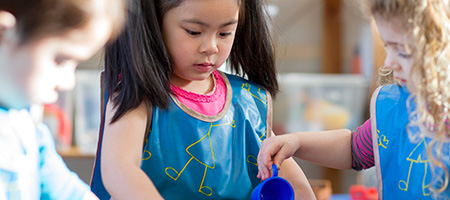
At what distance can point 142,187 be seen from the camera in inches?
27.5

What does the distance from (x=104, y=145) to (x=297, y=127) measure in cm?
149

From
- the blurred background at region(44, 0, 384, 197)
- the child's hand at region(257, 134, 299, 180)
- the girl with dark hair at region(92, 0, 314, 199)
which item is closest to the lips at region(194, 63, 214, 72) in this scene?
the girl with dark hair at region(92, 0, 314, 199)

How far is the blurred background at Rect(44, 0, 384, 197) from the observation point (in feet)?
6.84

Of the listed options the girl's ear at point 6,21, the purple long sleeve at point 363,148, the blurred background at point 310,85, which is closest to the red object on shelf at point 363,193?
the blurred background at point 310,85

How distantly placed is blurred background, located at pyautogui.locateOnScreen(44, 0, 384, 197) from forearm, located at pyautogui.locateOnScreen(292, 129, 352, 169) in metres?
1.08

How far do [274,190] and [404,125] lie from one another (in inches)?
8.4

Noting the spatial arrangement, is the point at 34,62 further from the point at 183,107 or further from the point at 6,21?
the point at 183,107

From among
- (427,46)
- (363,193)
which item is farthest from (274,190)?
(363,193)

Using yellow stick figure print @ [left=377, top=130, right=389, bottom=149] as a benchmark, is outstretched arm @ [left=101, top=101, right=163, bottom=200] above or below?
below

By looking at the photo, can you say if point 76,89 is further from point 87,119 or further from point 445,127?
point 445,127

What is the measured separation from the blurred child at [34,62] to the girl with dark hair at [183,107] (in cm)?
12

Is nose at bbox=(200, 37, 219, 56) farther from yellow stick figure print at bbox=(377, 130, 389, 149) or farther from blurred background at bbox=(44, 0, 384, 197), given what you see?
blurred background at bbox=(44, 0, 384, 197)

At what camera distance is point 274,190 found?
782 mm

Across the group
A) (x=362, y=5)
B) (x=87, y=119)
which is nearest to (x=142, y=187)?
(x=362, y=5)
